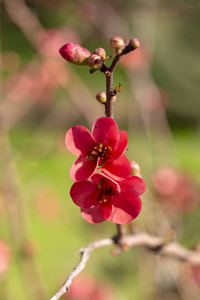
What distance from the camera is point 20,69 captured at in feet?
5.56

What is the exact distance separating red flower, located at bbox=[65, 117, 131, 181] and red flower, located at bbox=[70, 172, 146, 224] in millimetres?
15

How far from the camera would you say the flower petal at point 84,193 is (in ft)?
1.37

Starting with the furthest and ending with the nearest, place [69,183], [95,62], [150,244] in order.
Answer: [69,183] < [150,244] < [95,62]

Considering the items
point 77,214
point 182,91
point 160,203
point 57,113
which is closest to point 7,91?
point 77,214

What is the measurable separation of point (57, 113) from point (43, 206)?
1766 mm

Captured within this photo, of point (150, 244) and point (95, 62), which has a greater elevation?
point (95, 62)

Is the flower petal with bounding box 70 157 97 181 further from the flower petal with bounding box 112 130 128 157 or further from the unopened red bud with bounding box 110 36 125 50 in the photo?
the unopened red bud with bounding box 110 36 125 50

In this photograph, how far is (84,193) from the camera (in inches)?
16.7

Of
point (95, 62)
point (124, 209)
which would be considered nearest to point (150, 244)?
point (124, 209)

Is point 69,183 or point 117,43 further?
point 69,183

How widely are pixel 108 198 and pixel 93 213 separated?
0.03m

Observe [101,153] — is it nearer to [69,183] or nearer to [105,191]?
[105,191]

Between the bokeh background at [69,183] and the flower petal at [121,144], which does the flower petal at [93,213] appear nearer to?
the flower petal at [121,144]

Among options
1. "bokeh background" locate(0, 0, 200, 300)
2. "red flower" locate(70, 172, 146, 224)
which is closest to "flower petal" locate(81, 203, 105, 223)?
"red flower" locate(70, 172, 146, 224)
